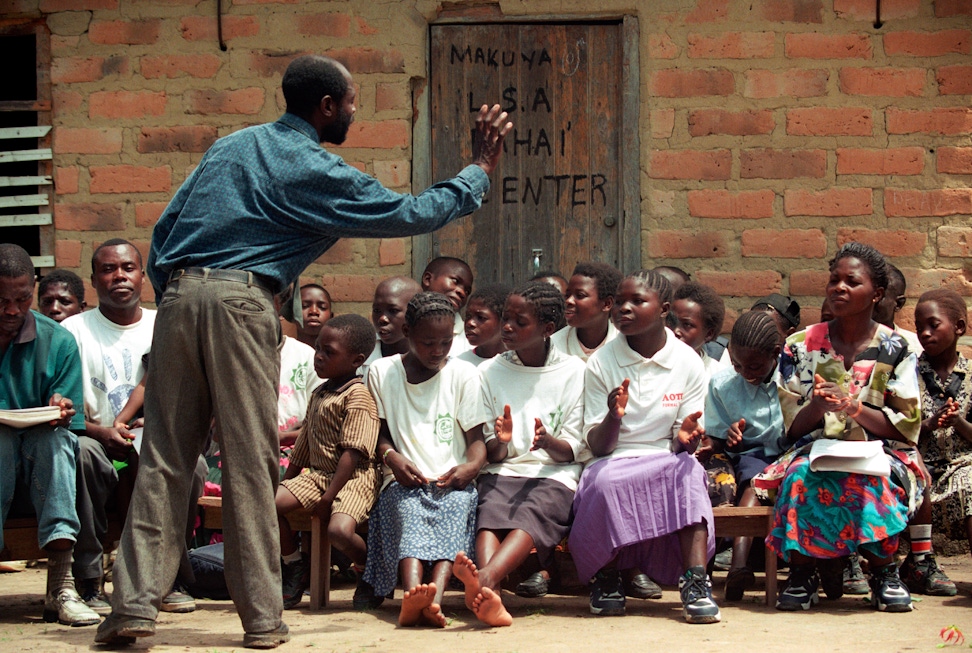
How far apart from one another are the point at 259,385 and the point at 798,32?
4.63 meters

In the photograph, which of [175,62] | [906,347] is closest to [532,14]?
[175,62]

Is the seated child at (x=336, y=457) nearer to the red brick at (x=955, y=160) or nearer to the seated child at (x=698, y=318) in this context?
the seated child at (x=698, y=318)

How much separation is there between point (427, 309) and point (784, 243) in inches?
118

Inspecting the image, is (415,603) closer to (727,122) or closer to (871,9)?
(727,122)

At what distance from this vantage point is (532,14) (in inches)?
298

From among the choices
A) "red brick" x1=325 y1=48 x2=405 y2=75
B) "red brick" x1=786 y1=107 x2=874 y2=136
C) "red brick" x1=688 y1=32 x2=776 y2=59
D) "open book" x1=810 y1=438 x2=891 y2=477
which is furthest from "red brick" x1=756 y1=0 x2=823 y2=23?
"open book" x1=810 y1=438 x2=891 y2=477

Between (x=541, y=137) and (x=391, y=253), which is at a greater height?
(x=541, y=137)

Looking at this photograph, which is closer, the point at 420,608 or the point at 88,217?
the point at 420,608

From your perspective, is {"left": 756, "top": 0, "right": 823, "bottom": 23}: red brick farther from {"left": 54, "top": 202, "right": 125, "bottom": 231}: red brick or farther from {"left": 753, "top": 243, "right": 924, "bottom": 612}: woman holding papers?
{"left": 54, "top": 202, "right": 125, "bottom": 231}: red brick

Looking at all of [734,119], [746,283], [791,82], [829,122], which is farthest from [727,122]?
[746,283]

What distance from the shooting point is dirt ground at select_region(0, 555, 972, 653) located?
422 cm

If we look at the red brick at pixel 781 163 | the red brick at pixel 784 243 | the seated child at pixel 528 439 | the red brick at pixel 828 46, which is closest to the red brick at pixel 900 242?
the red brick at pixel 784 243

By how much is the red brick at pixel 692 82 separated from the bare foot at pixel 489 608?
3.90 meters

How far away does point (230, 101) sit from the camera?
25.1 feet
